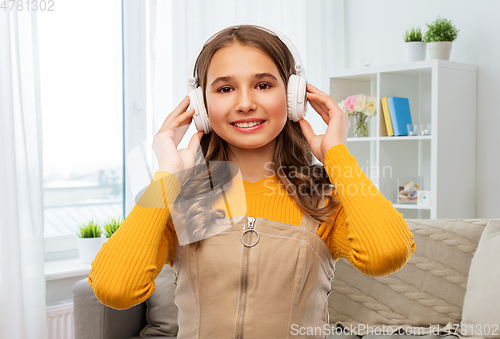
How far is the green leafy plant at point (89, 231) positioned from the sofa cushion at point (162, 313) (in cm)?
61

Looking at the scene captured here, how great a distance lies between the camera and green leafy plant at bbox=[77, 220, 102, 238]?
8.34ft

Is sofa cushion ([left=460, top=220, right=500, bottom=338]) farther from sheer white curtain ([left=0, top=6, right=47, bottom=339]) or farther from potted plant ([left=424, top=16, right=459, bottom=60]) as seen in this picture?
sheer white curtain ([left=0, top=6, right=47, bottom=339])

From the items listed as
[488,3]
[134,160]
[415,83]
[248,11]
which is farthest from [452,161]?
[134,160]

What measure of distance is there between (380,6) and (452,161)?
138 cm

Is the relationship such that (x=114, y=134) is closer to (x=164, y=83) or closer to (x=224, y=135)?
(x=164, y=83)

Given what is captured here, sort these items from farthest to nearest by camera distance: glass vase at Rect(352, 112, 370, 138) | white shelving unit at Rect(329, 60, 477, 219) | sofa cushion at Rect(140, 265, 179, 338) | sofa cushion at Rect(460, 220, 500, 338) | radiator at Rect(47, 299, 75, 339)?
1. glass vase at Rect(352, 112, 370, 138)
2. white shelving unit at Rect(329, 60, 477, 219)
3. radiator at Rect(47, 299, 75, 339)
4. sofa cushion at Rect(140, 265, 179, 338)
5. sofa cushion at Rect(460, 220, 500, 338)

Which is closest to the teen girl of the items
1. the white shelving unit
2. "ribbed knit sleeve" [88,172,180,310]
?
"ribbed knit sleeve" [88,172,180,310]

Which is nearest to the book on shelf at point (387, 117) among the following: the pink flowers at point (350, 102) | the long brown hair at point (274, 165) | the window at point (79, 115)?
the pink flowers at point (350, 102)

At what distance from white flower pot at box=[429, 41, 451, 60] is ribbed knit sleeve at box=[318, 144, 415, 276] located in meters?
2.00

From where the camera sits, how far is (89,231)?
2.54 m

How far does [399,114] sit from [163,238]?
2.22 metres

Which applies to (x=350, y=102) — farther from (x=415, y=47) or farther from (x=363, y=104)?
(x=415, y=47)

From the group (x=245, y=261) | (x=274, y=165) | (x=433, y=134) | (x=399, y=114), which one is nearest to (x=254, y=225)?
(x=245, y=261)

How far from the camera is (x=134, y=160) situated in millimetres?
1245
